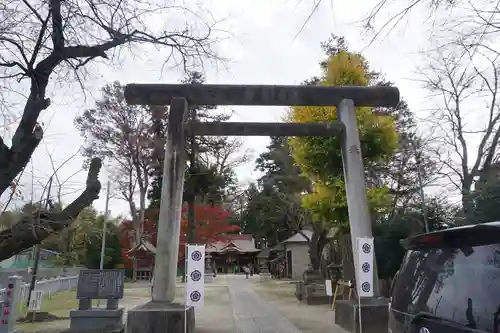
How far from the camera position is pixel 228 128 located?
10.9 metres

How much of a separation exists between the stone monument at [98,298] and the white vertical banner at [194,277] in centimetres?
358

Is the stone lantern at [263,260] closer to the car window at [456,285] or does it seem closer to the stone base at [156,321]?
the stone base at [156,321]

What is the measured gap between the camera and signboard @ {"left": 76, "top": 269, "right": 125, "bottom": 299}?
10430 millimetres

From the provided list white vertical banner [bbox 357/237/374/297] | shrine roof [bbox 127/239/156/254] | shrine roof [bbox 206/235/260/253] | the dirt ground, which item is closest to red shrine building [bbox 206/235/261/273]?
shrine roof [bbox 206/235/260/253]

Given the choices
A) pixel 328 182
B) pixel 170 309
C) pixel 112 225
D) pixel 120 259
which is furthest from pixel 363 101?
pixel 112 225

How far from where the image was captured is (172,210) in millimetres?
9070

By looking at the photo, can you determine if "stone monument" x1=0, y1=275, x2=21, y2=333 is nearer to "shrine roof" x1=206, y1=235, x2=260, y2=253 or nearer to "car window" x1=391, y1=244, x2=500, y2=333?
"car window" x1=391, y1=244, x2=500, y2=333

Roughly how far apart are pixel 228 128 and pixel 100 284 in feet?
16.6

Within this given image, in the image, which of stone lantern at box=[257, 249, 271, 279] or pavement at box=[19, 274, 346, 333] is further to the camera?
stone lantern at box=[257, 249, 271, 279]

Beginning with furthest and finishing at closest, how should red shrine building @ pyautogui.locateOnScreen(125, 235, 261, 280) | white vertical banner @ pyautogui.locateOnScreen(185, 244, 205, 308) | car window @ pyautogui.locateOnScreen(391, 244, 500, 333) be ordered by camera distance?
red shrine building @ pyautogui.locateOnScreen(125, 235, 261, 280), white vertical banner @ pyautogui.locateOnScreen(185, 244, 205, 308), car window @ pyautogui.locateOnScreen(391, 244, 500, 333)

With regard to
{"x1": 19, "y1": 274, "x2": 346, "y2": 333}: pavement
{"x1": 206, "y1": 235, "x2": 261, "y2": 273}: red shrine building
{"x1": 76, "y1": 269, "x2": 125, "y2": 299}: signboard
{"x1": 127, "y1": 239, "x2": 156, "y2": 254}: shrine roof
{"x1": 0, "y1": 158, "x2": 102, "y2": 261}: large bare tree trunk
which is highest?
{"x1": 206, "y1": 235, "x2": 261, "y2": 273}: red shrine building

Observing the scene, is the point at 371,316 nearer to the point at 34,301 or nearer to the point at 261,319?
the point at 261,319

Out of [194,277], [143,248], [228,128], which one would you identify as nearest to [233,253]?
[143,248]

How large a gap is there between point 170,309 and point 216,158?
2318cm
